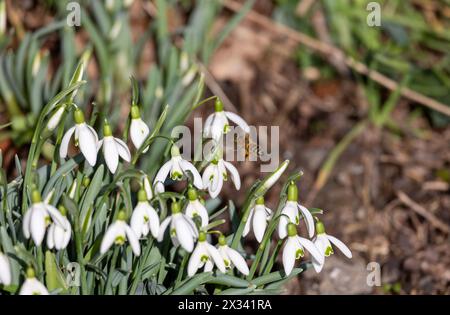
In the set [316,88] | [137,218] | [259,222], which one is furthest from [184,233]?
[316,88]

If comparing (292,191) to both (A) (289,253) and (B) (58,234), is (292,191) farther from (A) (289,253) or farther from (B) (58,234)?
(B) (58,234)

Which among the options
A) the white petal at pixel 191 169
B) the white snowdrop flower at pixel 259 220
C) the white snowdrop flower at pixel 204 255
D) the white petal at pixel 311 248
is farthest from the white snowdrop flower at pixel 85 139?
the white petal at pixel 311 248

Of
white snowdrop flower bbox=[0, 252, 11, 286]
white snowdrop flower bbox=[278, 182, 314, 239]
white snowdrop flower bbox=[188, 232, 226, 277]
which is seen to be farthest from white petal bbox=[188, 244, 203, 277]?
white snowdrop flower bbox=[0, 252, 11, 286]

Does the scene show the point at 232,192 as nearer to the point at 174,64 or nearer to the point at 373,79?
the point at 174,64

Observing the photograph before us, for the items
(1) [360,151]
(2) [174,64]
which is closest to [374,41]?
(1) [360,151]

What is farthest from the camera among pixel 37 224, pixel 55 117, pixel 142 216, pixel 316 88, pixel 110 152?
pixel 316 88

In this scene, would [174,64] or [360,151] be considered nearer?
[174,64]

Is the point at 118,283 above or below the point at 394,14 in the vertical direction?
below
